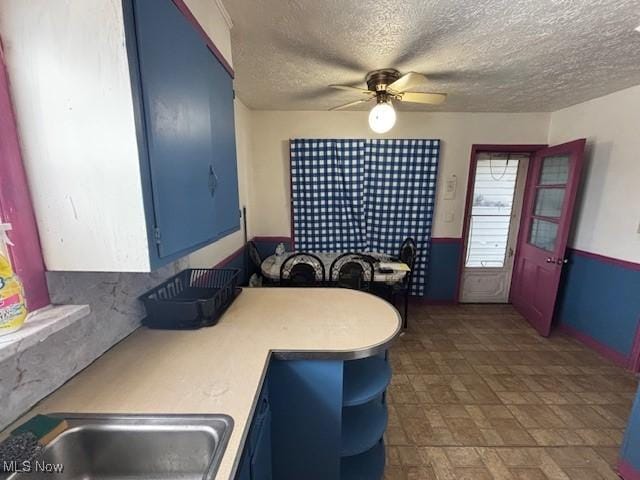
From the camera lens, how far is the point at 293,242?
351 cm

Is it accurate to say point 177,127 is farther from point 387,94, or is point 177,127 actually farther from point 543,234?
point 543,234

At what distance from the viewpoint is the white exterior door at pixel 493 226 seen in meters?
3.44

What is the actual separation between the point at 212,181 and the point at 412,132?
280cm

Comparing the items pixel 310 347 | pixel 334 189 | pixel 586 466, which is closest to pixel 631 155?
pixel 586 466

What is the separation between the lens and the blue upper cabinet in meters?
0.77

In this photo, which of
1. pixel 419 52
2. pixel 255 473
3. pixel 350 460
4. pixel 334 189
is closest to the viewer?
pixel 255 473

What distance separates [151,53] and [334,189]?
2.64m

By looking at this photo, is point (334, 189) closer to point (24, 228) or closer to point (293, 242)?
point (293, 242)

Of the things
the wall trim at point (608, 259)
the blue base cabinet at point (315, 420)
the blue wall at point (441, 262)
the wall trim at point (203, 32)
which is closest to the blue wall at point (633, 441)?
the blue base cabinet at point (315, 420)

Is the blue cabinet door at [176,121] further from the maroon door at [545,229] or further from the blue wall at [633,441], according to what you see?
the maroon door at [545,229]

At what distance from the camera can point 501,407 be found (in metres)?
1.97

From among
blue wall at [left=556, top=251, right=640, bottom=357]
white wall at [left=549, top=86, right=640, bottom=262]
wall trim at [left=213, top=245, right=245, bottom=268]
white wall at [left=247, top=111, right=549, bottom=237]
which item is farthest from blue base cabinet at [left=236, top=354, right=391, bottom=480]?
white wall at [left=549, top=86, right=640, bottom=262]

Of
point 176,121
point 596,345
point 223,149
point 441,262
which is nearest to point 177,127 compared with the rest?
point 176,121

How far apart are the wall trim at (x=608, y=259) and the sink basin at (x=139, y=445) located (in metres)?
3.29
